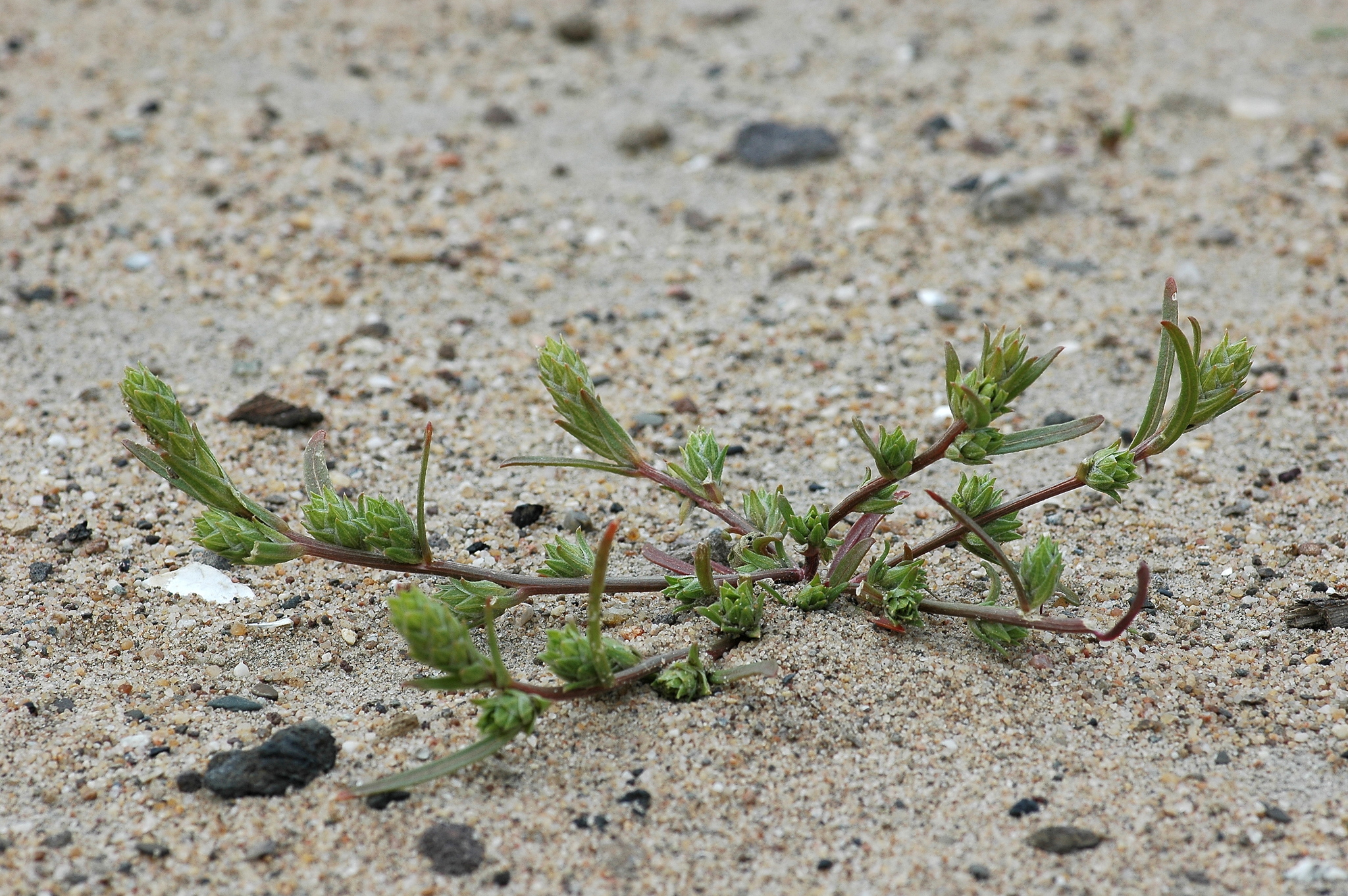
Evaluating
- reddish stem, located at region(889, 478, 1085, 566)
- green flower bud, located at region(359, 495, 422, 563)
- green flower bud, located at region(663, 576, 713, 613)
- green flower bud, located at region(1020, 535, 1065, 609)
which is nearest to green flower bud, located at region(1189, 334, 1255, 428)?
reddish stem, located at region(889, 478, 1085, 566)

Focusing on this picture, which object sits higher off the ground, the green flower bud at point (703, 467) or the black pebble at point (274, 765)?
the green flower bud at point (703, 467)

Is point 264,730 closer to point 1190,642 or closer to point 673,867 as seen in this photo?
point 673,867

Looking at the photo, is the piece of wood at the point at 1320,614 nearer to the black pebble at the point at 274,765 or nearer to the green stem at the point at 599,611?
the green stem at the point at 599,611

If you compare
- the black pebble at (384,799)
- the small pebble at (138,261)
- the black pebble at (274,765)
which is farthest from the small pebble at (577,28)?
the black pebble at (384,799)

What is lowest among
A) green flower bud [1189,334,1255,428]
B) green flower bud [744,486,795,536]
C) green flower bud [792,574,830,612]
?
green flower bud [792,574,830,612]

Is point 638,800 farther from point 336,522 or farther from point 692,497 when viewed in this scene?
point 336,522

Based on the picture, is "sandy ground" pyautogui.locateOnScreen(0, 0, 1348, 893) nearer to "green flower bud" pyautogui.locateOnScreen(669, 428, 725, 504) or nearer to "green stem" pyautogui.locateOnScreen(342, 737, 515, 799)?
"green stem" pyautogui.locateOnScreen(342, 737, 515, 799)

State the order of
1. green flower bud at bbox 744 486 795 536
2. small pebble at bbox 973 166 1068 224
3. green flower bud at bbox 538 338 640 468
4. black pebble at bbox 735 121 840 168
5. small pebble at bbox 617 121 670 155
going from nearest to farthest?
green flower bud at bbox 538 338 640 468, green flower bud at bbox 744 486 795 536, small pebble at bbox 973 166 1068 224, black pebble at bbox 735 121 840 168, small pebble at bbox 617 121 670 155
